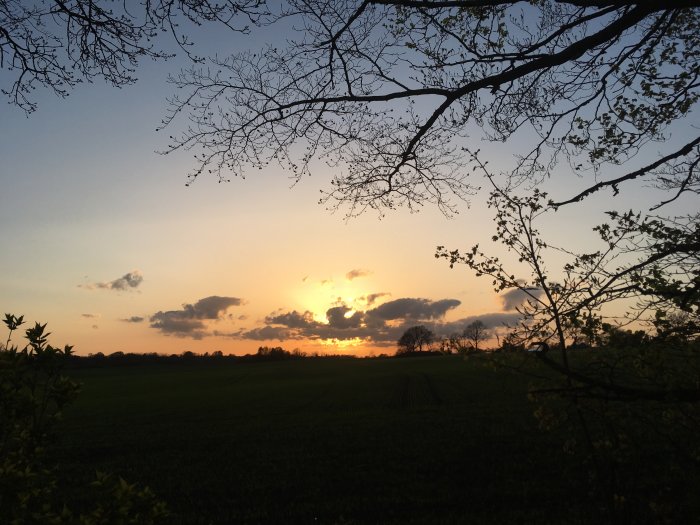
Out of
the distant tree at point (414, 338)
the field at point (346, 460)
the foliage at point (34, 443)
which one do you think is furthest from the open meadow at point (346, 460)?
the distant tree at point (414, 338)

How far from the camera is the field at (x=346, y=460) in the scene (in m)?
12.6

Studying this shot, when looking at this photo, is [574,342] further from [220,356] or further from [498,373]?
[220,356]

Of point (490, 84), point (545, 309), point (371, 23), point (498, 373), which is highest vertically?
point (371, 23)

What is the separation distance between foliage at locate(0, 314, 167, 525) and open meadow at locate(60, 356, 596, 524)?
3272 mm

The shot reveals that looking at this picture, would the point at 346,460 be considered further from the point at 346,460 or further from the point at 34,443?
the point at 34,443

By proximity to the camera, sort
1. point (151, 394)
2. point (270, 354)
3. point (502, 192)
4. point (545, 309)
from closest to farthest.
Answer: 1. point (545, 309)
2. point (502, 192)
3. point (151, 394)
4. point (270, 354)

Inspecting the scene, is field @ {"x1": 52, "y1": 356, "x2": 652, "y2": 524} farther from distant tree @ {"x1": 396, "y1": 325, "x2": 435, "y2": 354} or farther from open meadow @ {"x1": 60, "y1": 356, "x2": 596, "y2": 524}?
distant tree @ {"x1": 396, "y1": 325, "x2": 435, "y2": 354}

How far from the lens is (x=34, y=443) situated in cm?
349

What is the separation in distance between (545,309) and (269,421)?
92.8ft

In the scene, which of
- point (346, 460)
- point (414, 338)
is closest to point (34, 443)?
point (346, 460)

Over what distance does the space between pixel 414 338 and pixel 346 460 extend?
419 ft

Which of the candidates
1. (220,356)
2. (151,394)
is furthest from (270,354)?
(151,394)

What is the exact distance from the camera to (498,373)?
17.5 feet

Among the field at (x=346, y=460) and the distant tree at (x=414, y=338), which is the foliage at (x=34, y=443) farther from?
the distant tree at (x=414, y=338)
